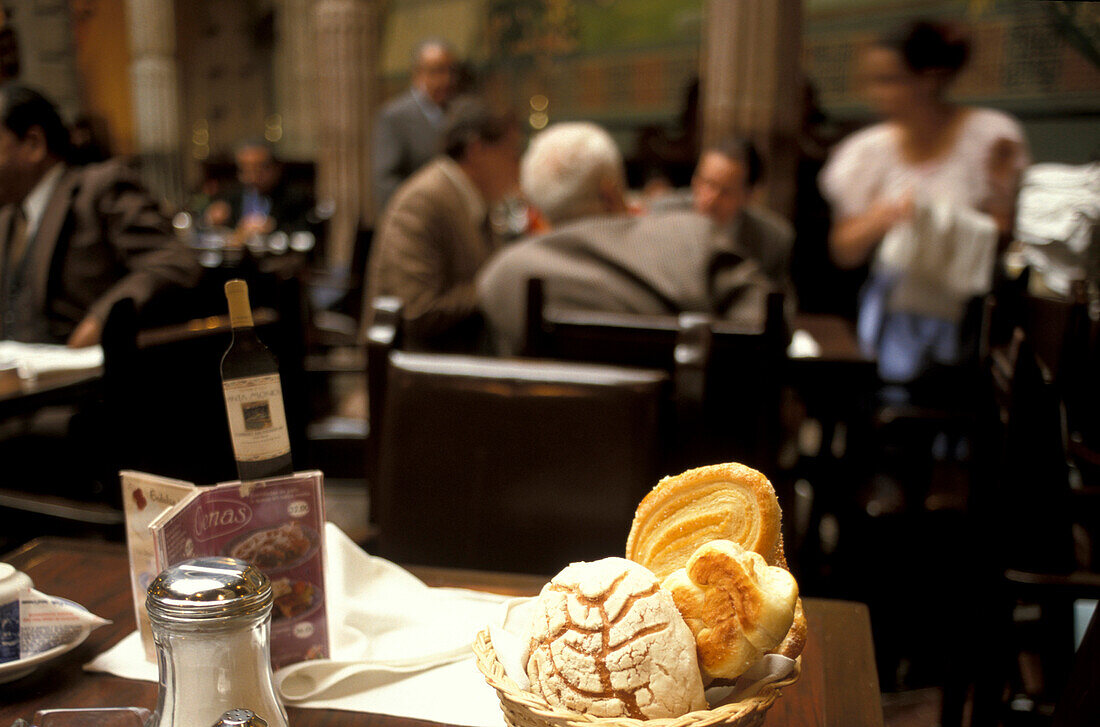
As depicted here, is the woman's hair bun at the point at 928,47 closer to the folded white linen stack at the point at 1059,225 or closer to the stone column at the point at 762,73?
the folded white linen stack at the point at 1059,225

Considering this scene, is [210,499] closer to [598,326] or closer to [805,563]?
[598,326]

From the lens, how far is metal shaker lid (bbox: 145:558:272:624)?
57cm

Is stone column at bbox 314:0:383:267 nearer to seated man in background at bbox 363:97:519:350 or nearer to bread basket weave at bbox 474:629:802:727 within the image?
seated man in background at bbox 363:97:519:350

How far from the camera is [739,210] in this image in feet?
11.2

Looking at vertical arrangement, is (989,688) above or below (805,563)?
above

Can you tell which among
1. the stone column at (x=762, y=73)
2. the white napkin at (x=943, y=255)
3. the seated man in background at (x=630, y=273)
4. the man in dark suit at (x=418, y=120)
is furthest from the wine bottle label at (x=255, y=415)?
the stone column at (x=762, y=73)

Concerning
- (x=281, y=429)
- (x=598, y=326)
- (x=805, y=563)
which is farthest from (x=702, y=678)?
(x=805, y=563)

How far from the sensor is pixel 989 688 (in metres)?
1.31

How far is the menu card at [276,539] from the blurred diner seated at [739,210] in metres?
2.77

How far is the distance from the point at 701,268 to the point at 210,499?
1428 mm

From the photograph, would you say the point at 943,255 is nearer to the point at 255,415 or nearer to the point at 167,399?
the point at 167,399

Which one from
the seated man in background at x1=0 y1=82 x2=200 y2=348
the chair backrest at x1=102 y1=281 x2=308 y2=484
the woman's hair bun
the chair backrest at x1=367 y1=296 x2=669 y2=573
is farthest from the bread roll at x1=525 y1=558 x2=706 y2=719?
the woman's hair bun

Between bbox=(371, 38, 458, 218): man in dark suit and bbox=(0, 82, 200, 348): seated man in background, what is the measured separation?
7.72 feet

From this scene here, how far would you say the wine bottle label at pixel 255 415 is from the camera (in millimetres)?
744
